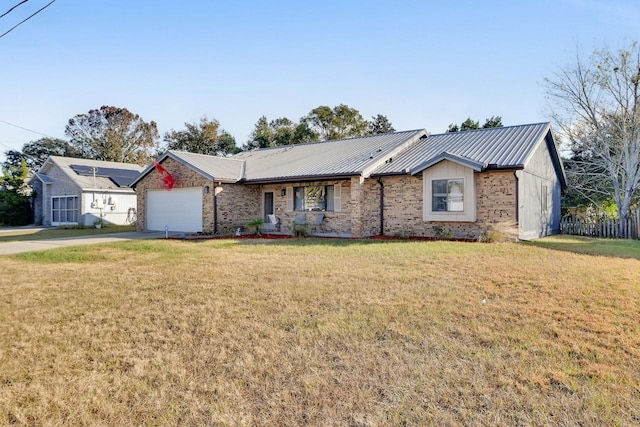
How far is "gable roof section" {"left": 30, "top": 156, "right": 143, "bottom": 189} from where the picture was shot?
1133 inches

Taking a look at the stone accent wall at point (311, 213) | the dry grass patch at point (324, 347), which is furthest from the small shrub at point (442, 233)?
the dry grass patch at point (324, 347)

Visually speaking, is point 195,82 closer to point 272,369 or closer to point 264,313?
point 264,313

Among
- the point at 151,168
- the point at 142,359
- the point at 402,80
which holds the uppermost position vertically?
the point at 402,80

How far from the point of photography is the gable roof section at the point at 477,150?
569 inches

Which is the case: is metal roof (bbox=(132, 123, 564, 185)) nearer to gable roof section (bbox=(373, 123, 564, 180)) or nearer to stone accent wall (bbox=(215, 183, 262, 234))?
gable roof section (bbox=(373, 123, 564, 180))

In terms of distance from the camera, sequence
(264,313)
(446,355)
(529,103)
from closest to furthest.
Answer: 1. (446,355)
2. (264,313)
3. (529,103)

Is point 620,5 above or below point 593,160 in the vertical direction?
above

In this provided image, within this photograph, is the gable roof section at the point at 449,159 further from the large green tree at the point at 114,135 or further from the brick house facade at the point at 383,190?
the large green tree at the point at 114,135

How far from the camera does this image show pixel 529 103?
22.7 m

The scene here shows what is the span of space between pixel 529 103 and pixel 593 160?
460cm

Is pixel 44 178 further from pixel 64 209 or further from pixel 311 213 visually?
pixel 311 213

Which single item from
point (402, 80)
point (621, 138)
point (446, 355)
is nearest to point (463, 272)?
point (446, 355)

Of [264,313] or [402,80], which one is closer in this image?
[264,313]

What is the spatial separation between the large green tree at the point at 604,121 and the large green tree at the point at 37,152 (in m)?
56.7
